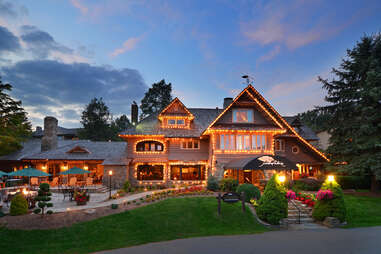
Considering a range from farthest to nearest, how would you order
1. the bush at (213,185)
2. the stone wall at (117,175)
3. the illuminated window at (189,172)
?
the illuminated window at (189,172) → the stone wall at (117,175) → the bush at (213,185)

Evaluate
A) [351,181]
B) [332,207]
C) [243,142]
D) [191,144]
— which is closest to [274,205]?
[332,207]

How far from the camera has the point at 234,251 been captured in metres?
7.93

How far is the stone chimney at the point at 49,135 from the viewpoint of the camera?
89.4 ft

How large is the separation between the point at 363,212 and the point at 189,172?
18.6 m

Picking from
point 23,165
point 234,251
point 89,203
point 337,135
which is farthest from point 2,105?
point 337,135

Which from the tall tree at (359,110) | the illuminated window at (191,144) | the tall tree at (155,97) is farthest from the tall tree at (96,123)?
the tall tree at (359,110)

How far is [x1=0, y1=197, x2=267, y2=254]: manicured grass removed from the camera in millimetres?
9016

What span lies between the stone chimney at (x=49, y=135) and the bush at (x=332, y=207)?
29982 mm

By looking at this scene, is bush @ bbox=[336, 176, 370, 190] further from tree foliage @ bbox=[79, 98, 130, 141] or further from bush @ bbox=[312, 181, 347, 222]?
tree foliage @ bbox=[79, 98, 130, 141]

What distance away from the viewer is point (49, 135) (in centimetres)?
2791

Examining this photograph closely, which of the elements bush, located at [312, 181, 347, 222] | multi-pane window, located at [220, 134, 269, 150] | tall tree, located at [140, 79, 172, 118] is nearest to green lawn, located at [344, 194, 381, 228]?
bush, located at [312, 181, 347, 222]

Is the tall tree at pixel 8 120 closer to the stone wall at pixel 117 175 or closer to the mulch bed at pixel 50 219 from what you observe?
the stone wall at pixel 117 175

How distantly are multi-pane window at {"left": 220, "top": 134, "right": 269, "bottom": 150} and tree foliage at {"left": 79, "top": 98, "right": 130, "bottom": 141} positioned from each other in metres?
39.6

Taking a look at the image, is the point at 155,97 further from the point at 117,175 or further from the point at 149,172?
the point at 117,175
